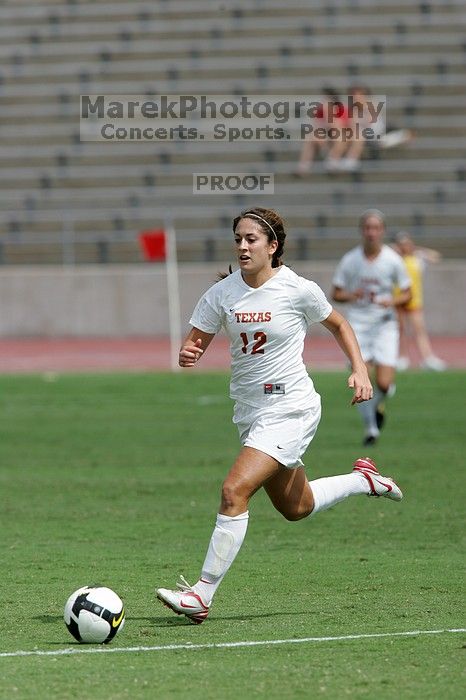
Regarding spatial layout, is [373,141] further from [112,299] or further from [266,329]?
[266,329]

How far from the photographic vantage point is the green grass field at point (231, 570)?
5.84 m

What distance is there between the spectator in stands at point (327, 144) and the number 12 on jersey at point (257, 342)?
2383 cm

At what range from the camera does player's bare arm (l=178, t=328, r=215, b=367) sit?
7312 millimetres

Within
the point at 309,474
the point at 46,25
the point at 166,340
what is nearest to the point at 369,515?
the point at 309,474

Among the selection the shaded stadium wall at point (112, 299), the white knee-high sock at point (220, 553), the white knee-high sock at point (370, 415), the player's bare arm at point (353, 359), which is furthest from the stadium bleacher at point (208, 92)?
the white knee-high sock at point (220, 553)

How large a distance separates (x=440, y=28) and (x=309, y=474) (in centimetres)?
2347

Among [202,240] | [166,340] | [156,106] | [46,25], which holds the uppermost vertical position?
[46,25]

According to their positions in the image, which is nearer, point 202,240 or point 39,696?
point 39,696

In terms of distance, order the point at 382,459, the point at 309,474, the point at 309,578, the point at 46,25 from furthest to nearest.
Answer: the point at 46,25 < the point at 382,459 < the point at 309,474 < the point at 309,578

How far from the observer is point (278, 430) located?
724 cm

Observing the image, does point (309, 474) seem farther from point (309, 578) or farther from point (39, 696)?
point (39, 696)

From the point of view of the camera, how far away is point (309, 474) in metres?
12.4

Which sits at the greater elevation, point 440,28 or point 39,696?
point 440,28

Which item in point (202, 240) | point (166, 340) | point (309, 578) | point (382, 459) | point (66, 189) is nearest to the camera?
point (309, 578)
